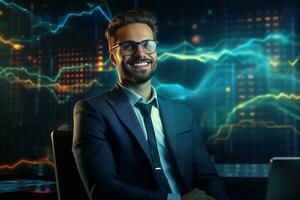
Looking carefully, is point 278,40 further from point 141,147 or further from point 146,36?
point 141,147

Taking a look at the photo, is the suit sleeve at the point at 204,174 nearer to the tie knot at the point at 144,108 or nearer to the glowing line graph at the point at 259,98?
the tie knot at the point at 144,108

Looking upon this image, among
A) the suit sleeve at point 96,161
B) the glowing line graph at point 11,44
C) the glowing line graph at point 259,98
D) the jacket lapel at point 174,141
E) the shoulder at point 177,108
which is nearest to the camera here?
the suit sleeve at point 96,161

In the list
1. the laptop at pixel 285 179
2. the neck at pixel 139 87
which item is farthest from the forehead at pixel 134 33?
the laptop at pixel 285 179

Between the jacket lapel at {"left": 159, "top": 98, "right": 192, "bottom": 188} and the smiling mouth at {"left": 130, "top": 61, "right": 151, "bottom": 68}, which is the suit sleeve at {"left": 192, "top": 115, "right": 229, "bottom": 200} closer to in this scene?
the jacket lapel at {"left": 159, "top": 98, "right": 192, "bottom": 188}

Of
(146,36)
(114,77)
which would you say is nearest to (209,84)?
(114,77)

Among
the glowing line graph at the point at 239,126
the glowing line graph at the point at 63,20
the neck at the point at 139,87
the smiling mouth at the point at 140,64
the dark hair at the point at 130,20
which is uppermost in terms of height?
the glowing line graph at the point at 63,20

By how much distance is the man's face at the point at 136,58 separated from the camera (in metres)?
2.28

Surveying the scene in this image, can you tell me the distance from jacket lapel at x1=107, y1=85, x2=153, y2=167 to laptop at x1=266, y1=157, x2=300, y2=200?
64cm

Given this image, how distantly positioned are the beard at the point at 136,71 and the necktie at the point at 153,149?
0.13 m

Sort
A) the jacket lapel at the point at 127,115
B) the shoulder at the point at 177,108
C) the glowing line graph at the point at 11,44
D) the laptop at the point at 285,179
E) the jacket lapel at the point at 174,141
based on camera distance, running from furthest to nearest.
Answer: the glowing line graph at the point at 11,44 → the shoulder at the point at 177,108 → the jacket lapel at the point at 174,141 → the jacket lapel at the point at 127,115 → the laptop at the point at 285,179

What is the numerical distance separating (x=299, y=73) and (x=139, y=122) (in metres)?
1.47

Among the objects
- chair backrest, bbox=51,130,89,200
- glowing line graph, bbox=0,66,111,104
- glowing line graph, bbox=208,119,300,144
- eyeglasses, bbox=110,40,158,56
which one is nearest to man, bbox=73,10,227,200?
eyeglasses, bbox=110,40,158,56

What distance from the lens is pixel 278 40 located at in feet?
10.5

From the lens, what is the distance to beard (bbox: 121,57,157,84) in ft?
7.46
